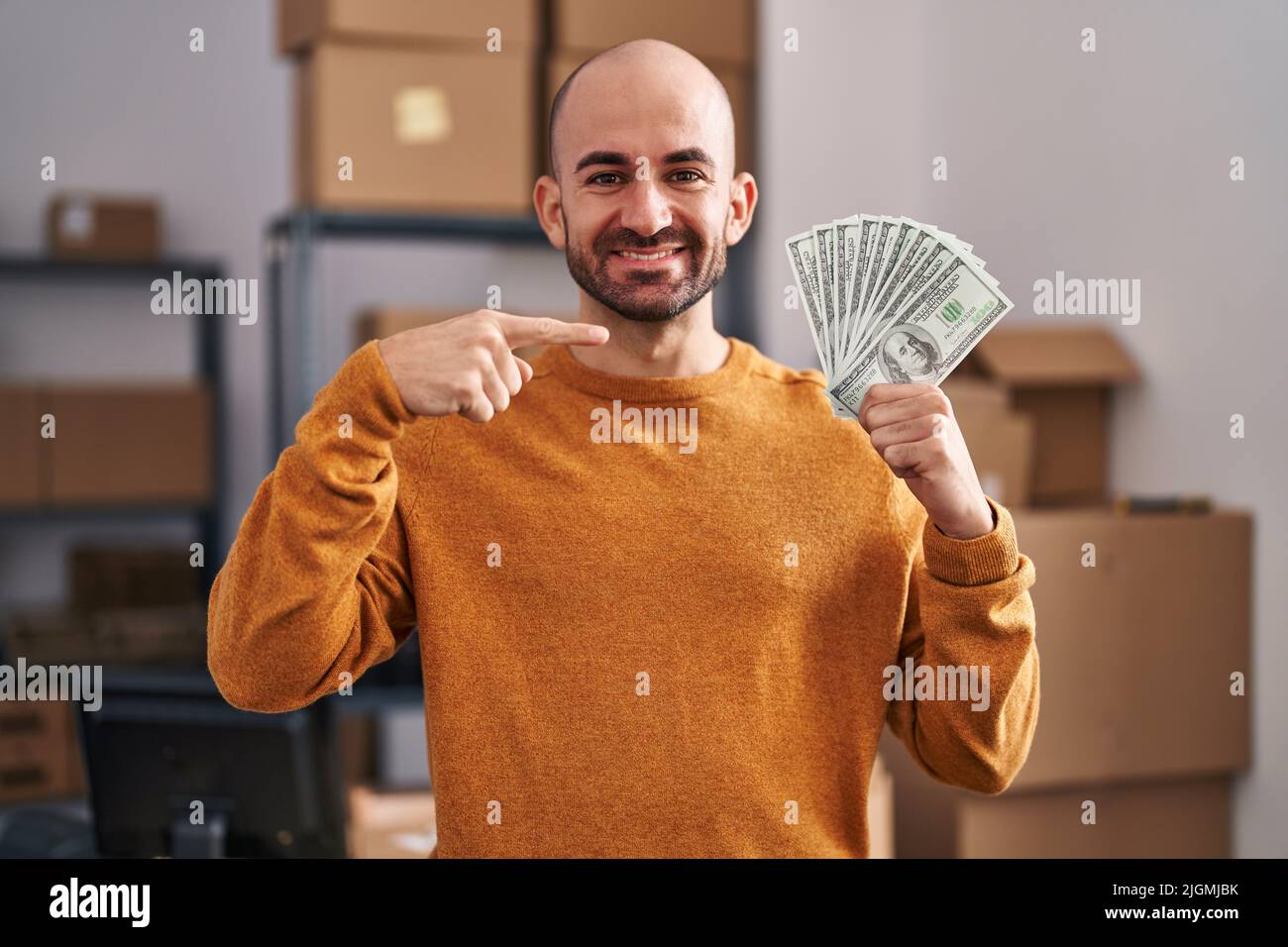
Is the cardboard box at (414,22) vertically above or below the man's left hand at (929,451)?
above

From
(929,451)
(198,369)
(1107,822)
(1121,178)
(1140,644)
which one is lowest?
(1107,822)

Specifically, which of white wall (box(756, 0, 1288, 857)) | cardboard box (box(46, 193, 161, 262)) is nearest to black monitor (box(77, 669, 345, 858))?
white wall (box(756, 0, 1288, 857))

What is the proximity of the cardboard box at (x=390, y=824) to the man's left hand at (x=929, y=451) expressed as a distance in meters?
1.25

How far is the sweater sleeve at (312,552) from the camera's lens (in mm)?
1042

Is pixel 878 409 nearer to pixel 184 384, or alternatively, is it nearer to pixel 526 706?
pixel 526 706

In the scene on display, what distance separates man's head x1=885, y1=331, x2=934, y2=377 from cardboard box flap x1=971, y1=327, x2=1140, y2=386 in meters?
1.36

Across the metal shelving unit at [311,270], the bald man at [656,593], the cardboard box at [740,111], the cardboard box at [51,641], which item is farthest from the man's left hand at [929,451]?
the cardboard box at [51,641]

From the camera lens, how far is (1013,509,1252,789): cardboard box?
216 cm

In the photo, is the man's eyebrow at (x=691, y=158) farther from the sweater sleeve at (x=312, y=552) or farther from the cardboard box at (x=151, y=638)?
the cardboard box at (x=151, y=638)

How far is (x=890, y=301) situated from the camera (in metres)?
1.20

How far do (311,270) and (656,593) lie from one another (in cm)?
182

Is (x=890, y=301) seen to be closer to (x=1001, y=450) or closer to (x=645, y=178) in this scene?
(x=645, y=178)

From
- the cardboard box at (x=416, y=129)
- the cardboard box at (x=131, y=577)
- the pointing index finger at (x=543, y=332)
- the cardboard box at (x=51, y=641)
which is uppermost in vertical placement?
the cardboard box at (x=416, y=129)

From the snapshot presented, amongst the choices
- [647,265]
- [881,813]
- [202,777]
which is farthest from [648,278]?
[881,813]
